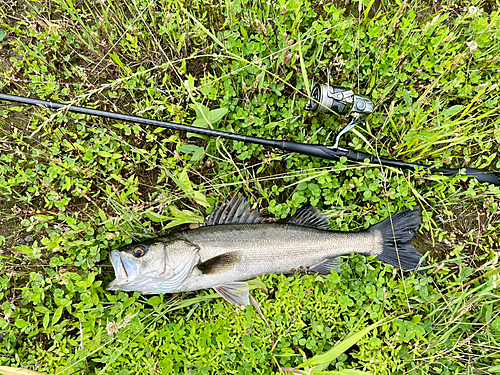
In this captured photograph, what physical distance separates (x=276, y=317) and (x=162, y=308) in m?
1.12

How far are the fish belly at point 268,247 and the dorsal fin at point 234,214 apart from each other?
0.26ft

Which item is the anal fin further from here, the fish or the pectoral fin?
the pectoral fin

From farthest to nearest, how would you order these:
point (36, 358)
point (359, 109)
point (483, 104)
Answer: point (483, 104) → point (36, 358) → point (359, 109)

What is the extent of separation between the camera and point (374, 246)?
2883 mm

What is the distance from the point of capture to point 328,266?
2.87 m

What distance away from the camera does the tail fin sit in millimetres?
2885

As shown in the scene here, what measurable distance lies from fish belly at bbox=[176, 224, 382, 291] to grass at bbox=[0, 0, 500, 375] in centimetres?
16

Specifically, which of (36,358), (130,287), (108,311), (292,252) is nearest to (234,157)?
(292,252)

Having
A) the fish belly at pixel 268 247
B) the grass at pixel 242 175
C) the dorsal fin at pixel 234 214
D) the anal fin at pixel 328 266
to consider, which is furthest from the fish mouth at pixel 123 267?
the anal fin at pixel 328 266

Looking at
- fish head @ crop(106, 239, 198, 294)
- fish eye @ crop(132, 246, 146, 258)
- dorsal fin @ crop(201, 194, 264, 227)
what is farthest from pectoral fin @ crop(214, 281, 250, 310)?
fish eye @ crop(132, 246, 146, 258)

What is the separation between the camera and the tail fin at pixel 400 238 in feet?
9.46

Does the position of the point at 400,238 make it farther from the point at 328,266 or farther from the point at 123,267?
the point at 123,267

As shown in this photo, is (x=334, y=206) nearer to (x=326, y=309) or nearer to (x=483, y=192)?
(x=326, y=309)

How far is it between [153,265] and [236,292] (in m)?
0.82
